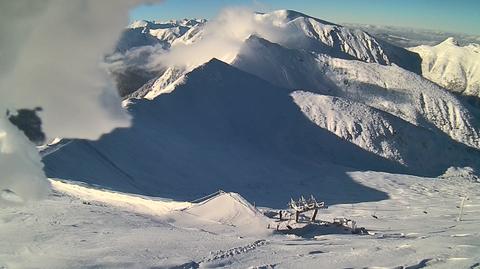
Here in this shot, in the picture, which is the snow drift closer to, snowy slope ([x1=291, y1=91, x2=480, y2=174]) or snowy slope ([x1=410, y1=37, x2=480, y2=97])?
snowy slope ([x1=291, y1=91, x2=480, y2=174])

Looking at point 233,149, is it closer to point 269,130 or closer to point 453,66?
point 269,130

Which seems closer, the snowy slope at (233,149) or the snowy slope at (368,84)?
the snowy slope at (233,149)

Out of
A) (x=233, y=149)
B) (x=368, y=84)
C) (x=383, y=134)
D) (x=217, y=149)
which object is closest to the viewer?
(x=217, y=149)

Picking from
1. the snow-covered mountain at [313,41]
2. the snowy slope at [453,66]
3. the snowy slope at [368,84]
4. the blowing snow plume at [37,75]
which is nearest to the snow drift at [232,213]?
the blowing snow plume at [37,75]

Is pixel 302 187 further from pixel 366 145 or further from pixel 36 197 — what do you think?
pixel 36 197

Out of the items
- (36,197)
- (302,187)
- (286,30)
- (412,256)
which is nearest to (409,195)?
(302,187)

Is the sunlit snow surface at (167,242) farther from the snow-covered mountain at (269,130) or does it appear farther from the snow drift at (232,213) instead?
the snow-covered mountain at (269,130)

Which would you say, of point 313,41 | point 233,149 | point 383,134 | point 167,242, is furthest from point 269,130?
point 313,41
